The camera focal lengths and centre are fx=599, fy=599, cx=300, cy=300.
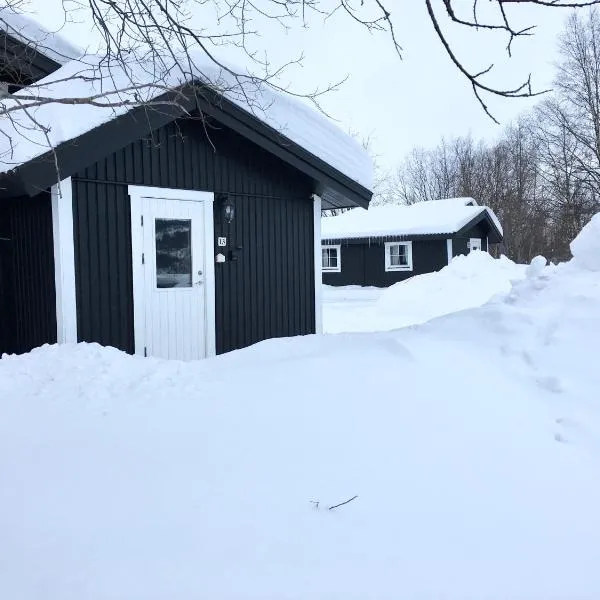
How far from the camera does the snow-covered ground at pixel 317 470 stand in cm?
243

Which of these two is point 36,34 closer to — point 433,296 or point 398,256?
point 433,296

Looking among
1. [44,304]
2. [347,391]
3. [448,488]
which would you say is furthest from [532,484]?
[44,304]

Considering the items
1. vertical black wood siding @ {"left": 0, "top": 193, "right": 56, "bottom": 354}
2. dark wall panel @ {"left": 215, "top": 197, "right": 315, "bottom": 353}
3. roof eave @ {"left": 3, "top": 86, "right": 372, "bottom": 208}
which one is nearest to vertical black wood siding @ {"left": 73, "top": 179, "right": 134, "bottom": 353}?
vertical black wood siding @ {"left": 0, "top": 193, "right": 56, "bottom": 354}

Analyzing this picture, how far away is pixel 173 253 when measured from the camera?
688 cm

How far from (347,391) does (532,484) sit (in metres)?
1.24

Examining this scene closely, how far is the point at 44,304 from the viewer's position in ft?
20.6

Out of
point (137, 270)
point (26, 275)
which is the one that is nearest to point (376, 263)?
point (137, 270)

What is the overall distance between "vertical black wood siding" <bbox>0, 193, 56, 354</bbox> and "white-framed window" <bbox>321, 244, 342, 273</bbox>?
1827 cm

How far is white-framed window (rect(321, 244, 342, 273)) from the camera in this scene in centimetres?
2483

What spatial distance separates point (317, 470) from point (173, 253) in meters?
4.33

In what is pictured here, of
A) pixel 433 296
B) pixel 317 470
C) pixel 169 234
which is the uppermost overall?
pixel 169 234

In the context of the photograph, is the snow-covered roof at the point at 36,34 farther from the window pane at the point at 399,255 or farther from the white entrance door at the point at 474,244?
the white entrance door at the point at 474,244

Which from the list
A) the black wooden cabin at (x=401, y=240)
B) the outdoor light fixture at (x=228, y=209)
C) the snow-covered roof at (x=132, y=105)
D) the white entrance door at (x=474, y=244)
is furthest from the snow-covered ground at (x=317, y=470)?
the white entrance door at (x=474, y=244)

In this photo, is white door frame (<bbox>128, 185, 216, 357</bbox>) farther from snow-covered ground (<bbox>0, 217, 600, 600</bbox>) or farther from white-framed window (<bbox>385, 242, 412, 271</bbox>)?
white-framed window (<bbox>385, 242, 412, 271</bbox>)
